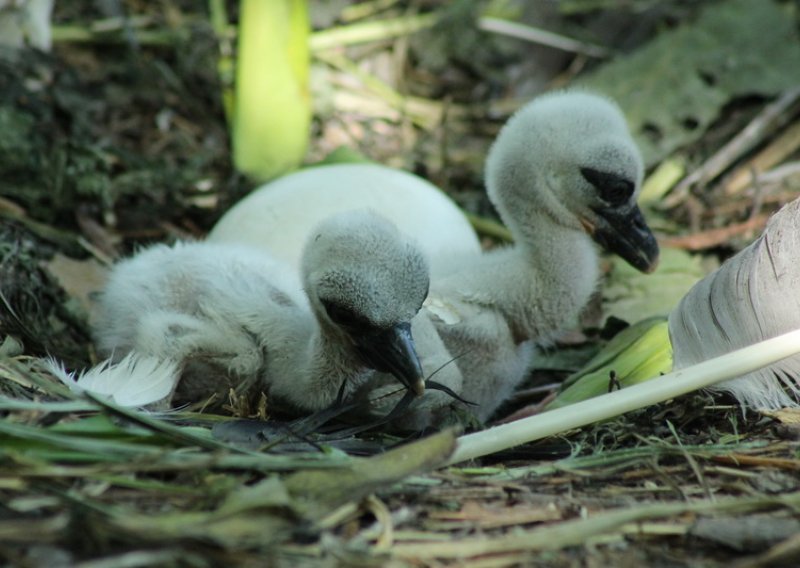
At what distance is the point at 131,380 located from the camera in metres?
2.29

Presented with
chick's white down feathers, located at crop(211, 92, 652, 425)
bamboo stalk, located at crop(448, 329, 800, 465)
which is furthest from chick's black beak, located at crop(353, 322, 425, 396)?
chick's white down feathers, located at crop(211, 92, 652, 425)

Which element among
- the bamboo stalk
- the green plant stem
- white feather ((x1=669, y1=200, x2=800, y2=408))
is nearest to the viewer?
the bamboo stalk

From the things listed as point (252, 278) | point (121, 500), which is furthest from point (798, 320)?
point (121, 500)

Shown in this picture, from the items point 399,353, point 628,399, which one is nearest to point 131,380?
point 399,353

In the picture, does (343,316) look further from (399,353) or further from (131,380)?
(131,380)

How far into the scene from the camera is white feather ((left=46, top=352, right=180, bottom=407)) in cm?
223

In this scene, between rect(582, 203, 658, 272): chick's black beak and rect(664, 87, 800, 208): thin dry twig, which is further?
rect(664, 87, 800, 208): thin dry twig

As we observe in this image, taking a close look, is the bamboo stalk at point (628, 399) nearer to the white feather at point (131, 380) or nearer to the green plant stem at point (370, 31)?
the white feather at point (131, 380)

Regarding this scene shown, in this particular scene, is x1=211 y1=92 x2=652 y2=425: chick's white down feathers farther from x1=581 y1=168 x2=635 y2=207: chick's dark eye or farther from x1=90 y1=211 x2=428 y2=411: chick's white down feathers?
x1=90 y1=211 x2=428 y2=411: chick's white down feathers

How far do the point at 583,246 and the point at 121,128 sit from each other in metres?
2.20

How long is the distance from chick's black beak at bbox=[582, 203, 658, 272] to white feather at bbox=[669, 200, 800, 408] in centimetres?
34

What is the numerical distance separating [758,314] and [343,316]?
0.94 m

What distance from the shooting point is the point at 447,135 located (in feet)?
14.7

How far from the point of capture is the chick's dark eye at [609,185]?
8.89 ft
